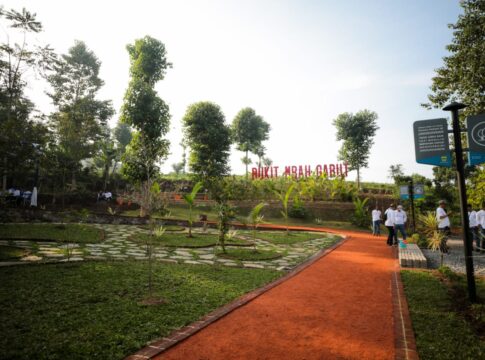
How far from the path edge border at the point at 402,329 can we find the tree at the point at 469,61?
11.9 metres

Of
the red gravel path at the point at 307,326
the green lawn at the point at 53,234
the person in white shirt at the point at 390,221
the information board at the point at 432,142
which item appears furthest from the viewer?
the person in white shirt at the point at 390,221

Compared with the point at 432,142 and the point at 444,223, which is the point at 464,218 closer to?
the point at 432,142

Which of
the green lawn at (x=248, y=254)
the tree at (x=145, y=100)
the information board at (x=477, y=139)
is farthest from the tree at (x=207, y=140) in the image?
the information board at (x=477, y=139)

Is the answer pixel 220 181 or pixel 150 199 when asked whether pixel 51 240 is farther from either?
pixel 220 181

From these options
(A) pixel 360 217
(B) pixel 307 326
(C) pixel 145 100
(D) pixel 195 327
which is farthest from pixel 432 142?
(C) pixel 145 100

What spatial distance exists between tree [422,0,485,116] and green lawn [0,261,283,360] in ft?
42.3

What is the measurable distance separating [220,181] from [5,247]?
62.6 ft

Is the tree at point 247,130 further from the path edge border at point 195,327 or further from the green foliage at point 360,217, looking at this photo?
the path edge border at point 195,327

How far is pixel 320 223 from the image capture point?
66.5ft

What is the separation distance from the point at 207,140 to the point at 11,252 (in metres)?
20.0

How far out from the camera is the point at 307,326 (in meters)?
3.84

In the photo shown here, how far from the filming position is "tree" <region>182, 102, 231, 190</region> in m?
26.4

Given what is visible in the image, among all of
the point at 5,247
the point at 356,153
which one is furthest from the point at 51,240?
the point at 356,153

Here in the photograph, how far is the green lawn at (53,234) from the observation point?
9.59 meters
